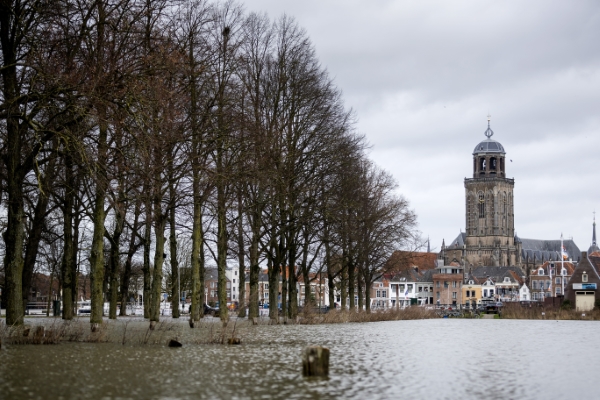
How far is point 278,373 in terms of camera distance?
1883 cm

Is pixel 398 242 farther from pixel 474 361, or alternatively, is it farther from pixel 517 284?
pixel 517 284

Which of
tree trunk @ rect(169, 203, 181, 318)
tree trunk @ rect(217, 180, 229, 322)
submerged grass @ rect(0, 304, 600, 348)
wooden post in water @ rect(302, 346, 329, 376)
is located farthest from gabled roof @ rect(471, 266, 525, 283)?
wooden post in water @ rect(302, 346, 329, 376)

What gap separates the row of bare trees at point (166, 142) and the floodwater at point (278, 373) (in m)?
4.76

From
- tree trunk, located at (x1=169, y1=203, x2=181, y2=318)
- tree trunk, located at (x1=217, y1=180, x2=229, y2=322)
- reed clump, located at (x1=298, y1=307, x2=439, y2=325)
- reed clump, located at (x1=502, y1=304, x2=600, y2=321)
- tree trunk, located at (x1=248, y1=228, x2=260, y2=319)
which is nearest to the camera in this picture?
tree trunk, located at (x1=217, y1=180, x2=229, y2=322)

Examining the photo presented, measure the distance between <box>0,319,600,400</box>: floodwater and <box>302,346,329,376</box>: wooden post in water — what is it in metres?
0.29

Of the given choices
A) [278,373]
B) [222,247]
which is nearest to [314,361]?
[278,373]

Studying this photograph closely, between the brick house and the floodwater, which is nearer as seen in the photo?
the floodwater

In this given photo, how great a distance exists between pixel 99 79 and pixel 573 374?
14581 millimetres

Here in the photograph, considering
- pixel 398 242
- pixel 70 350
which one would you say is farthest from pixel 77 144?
pixel 398 242

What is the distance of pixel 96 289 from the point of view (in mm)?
32375

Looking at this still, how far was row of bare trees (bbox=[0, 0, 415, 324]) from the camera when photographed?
25484mm

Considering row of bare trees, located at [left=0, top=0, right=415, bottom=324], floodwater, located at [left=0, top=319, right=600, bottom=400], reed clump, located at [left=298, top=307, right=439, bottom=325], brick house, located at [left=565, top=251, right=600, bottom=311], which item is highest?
row of bare trees, located at [left=0, top=0, right=415, bottom=324]

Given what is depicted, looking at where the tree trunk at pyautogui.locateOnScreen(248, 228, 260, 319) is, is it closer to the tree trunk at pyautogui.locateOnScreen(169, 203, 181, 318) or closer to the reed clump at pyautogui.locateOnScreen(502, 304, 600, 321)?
the tree trunk at pyautogui.locateOnScreen(169, 203, 181, 318)

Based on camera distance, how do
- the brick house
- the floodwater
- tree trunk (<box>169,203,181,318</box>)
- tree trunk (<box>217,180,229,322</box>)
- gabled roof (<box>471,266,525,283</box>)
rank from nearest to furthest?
the floodwater → tree trunk (<box>217,180,229,322</box>) → tree trunk (<box>169,203,181,318</box>) → the brick house → gabled roof (<box>471,266,525,283</box>)
